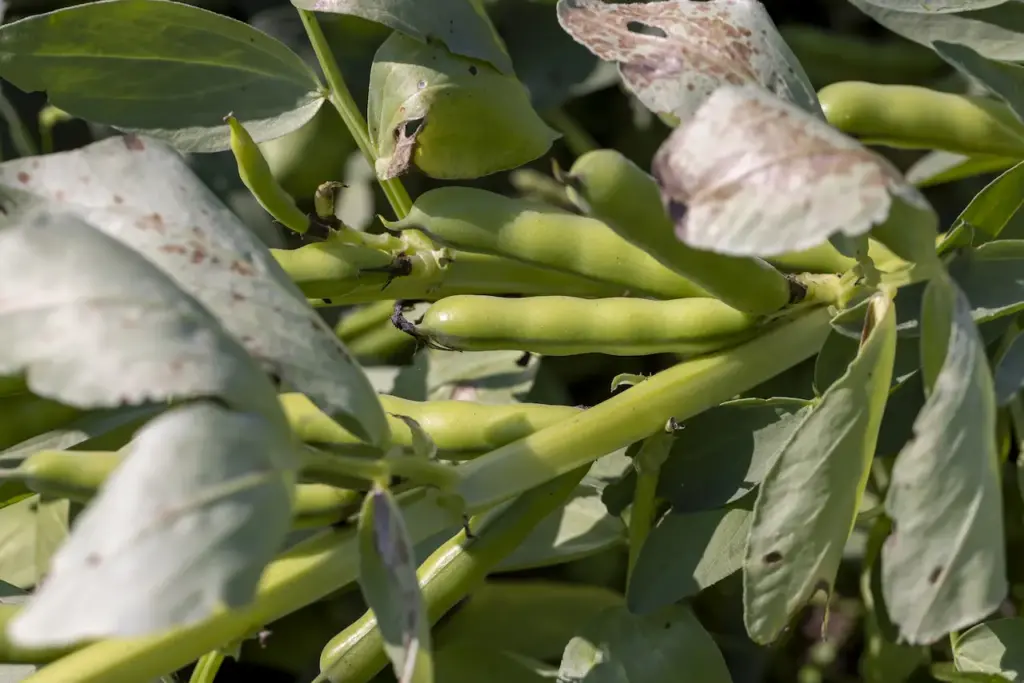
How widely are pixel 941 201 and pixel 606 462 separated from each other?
1.93ft

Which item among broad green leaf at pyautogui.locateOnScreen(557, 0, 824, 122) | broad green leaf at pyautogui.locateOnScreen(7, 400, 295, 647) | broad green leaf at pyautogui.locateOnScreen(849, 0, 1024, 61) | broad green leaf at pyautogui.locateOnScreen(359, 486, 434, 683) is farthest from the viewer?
broad green leaf at pyautogui.locateOnScreen(849, 0, 1024, 61)

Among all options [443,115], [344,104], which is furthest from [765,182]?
[344,104]

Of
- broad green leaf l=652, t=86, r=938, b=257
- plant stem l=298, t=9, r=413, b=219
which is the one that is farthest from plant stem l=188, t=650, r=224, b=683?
broad green leaf l=652, t=86, r=938, b=257

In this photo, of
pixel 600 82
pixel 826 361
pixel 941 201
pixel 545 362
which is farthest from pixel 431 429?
pixel 941 201

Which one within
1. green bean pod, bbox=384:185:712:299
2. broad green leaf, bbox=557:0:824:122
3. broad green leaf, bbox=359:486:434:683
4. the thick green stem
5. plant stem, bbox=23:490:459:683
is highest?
broad green leaf, bbox=557:0:824:122

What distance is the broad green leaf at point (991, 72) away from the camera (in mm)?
724

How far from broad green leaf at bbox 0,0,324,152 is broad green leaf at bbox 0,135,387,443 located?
0.27 m

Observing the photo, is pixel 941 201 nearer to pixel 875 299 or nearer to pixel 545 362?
pixel 545 362

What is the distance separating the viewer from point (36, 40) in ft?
2.44

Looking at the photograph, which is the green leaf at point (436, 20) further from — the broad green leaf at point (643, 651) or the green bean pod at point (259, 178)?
the broad green leaf at point (643, 651)

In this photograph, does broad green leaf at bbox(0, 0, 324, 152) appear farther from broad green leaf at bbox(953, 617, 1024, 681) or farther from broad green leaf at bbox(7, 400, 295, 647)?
broad green leaf at bbox(953, 617, 1024, 681)

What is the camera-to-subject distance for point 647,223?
53 cm

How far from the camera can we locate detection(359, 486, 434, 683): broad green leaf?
465 millimetres

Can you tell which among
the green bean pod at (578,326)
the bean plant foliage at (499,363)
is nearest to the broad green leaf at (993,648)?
the bean plant foliage at (499,363)
